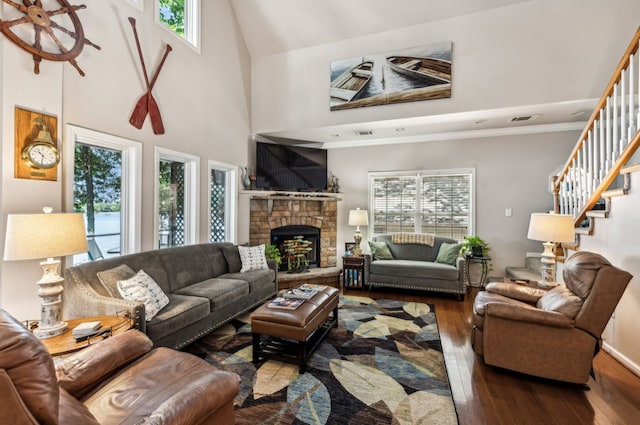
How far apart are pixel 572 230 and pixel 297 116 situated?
13.2 feet

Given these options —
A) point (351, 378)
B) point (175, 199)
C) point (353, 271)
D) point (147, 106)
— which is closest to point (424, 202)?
point (353, 271)

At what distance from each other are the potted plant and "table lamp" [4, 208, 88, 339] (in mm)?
4887

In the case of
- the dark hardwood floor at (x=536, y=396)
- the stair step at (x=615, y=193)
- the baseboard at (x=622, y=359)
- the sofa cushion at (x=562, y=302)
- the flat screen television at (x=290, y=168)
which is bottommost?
the dark hardwood floor at (x=536, y=396)

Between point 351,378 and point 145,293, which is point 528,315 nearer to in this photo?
point 351,378

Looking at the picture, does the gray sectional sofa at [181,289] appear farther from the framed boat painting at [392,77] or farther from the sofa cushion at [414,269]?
the framed boat painting at [392,77]

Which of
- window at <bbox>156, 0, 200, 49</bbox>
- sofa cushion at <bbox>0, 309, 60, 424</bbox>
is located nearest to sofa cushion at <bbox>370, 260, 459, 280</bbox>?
sofa cushion at <bbox>0, 309, 60, 424</bbox>

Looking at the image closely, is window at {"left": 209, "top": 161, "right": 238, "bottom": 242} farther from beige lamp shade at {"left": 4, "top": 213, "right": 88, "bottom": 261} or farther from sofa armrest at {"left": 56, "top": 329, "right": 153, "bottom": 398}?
sofa armrest at {"left": 56, "top": 329, "right": 153, "bottom": 398}

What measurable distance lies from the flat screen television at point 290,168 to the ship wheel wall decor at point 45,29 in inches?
115

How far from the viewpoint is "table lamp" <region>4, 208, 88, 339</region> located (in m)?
1.78


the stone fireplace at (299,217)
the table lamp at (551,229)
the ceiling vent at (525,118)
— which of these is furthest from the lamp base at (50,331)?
the ceiling vent at (525,118)

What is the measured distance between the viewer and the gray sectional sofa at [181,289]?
2342 millimetres

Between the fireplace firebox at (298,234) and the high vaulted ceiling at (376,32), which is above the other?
the high vaulted ceiling at (376,32)

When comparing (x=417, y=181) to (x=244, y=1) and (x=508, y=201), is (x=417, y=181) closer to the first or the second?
(x=508, y=201)

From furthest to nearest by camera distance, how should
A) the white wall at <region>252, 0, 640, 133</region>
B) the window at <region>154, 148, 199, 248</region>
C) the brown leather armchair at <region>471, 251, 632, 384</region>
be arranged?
1. the window at <region>154, 148, 199, 248</region>
2. the white wall at <region>252, 0, 640, 133</region>
3. the brown leather armchair at <region>471, 251, 632, 384</region>
